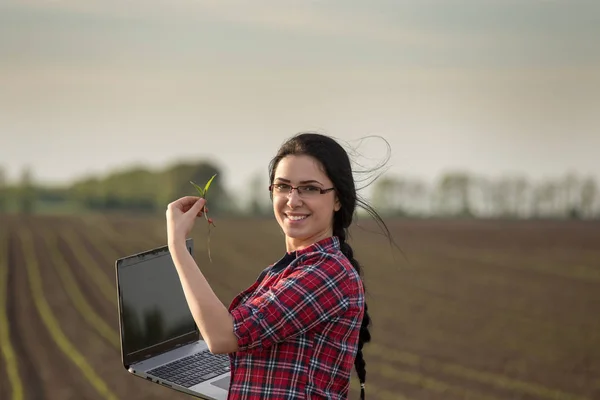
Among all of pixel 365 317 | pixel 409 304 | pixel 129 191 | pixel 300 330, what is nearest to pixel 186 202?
pixel 300 330

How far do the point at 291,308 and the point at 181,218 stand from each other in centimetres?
28

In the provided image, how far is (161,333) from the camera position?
197 centimetres

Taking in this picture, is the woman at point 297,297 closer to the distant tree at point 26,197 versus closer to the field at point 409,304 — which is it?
the field at point 409,304

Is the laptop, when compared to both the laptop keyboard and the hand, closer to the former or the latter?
the laptop keyboard

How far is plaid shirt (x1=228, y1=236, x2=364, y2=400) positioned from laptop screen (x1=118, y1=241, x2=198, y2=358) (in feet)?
0.99

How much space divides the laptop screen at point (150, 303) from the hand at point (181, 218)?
236mm

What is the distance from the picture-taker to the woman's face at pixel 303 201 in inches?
68.2

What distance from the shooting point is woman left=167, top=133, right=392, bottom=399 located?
160cm

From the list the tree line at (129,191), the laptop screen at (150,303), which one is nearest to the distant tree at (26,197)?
the tree line at (129,191)

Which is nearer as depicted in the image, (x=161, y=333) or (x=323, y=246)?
→ (x=323, y=246)

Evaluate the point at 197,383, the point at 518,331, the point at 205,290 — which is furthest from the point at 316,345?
the point at 518,331

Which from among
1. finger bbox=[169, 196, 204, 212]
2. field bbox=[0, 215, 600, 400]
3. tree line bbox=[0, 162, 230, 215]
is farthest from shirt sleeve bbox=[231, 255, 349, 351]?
tree line bbox=[0, 162, 230, 215]

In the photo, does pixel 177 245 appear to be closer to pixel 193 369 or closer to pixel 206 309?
pixel 206 309

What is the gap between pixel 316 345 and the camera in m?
1.65
